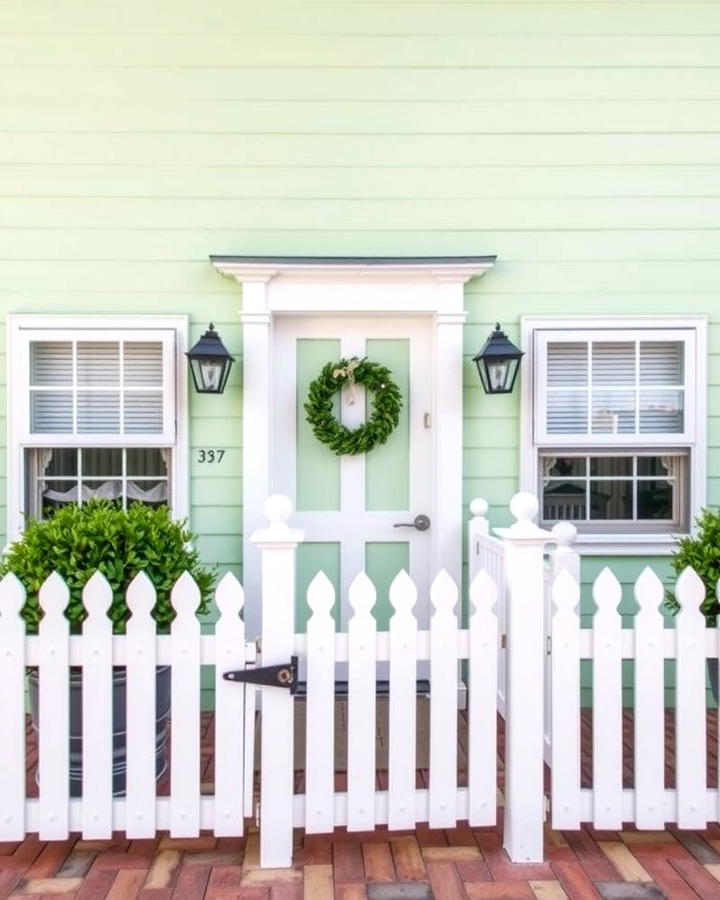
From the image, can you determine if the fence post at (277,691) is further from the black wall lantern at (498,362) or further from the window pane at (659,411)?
the window pane at (659,411)

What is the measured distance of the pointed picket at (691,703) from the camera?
7.69ft

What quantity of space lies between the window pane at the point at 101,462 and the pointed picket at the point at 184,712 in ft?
5.97

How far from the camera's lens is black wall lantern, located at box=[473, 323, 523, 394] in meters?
3.64

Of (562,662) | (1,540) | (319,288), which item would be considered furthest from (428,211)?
(1,540)

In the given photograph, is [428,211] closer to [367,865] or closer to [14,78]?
[14,78]

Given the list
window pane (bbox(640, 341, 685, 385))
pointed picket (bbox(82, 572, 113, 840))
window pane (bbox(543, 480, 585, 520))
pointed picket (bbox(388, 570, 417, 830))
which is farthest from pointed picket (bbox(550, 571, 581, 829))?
window pane (bbox(640, 341, 685, 385))

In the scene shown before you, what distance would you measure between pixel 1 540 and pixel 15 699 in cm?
174

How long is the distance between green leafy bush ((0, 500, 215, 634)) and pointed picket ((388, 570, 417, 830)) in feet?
2.23

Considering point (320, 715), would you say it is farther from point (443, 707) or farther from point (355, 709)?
point (443, 707)

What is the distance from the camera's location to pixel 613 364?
3.92 m

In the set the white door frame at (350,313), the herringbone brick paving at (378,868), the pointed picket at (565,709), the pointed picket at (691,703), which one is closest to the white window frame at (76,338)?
the white door frame at (350,313)

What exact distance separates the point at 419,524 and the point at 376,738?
1230mm

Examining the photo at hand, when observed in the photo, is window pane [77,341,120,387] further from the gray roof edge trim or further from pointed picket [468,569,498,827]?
pointed picket [468,569,498,827]

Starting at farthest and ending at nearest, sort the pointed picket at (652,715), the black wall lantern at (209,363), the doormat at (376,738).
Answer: the black wall lantern at (209,363), the doormat at (376,738), the pointed picket at (652,715)
